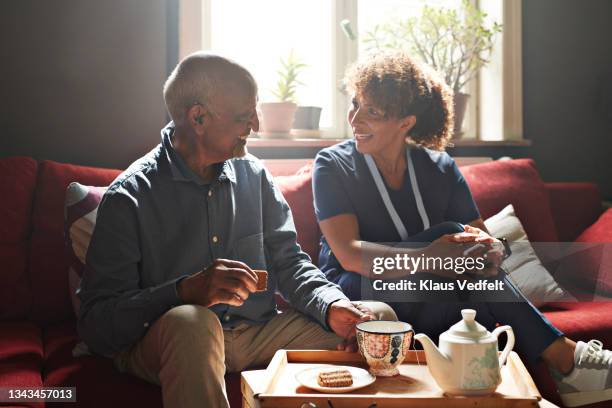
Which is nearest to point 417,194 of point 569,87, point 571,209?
point 571,209

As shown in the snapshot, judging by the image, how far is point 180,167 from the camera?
5.60 feet

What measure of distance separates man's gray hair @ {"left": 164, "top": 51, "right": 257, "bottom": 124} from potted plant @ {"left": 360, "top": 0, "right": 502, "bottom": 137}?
56.8 inches

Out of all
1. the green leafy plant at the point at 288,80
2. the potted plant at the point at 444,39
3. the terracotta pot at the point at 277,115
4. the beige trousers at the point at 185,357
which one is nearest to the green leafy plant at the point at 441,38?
the potted plant at the point at 444,39

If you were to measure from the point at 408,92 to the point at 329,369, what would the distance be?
3.59 ft

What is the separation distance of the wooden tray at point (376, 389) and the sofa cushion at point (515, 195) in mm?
1082

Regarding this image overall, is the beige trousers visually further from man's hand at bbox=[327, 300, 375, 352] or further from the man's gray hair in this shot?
the man's gray hair

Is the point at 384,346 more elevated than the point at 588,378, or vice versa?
the point at 384,346

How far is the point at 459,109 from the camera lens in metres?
3.09

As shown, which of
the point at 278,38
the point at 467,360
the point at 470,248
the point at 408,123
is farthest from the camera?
the point at 278,38

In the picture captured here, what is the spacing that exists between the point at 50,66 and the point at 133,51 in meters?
0.31

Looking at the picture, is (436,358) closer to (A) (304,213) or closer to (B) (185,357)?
(B) (185,357)

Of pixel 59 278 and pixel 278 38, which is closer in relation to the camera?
pixel 59 278

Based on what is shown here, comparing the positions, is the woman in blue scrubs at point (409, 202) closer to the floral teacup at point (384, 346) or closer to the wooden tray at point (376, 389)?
the wooden tray at point (376, 389)

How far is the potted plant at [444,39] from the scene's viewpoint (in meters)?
3.05
